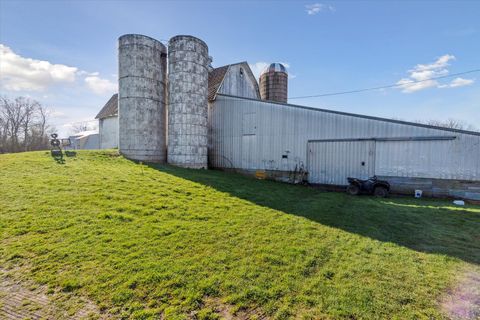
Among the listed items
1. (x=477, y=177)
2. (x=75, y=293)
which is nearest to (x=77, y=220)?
(x=75, y=293)

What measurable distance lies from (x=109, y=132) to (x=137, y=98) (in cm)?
1113

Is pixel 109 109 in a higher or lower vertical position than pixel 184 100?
higher

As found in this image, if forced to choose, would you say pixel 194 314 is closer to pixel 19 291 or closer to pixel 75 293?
pixel 75 293

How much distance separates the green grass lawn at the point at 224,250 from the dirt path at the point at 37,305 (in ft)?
0.48

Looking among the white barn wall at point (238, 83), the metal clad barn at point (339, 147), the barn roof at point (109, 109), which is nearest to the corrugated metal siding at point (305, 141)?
the metal clad barn at point (339, 147)

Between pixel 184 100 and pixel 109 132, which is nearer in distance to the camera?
pixel 184 100

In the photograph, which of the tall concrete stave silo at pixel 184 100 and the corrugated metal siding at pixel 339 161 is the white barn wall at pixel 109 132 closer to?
the tall concrete stave silo at pixel 184 100

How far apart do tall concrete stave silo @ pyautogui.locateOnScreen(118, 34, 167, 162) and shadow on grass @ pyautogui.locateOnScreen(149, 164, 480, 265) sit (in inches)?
158

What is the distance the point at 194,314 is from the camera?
2752 millimetres

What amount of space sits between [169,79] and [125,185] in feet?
25.9

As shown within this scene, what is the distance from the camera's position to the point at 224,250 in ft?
14.0

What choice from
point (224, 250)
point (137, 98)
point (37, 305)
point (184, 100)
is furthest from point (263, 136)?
point (37, 305)

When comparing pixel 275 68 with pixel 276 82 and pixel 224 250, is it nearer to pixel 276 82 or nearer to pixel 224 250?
pixel 276 82

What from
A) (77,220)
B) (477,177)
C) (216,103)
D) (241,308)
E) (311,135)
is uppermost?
(216,103)
